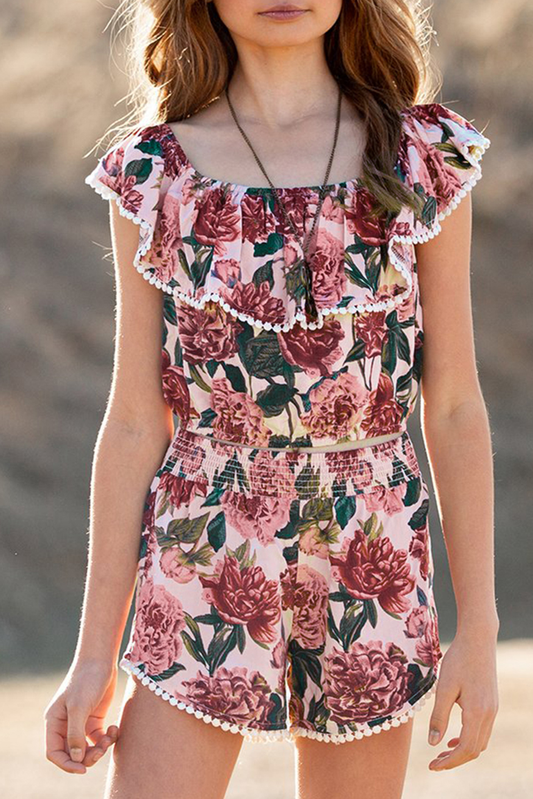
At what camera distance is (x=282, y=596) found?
173cm

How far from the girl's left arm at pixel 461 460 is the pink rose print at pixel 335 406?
5.1 inches

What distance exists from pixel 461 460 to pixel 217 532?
0.33m

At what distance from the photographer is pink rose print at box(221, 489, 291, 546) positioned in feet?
5.63

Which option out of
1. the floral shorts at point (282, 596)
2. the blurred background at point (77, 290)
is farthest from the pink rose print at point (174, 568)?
the blurred background at point (77, 290)

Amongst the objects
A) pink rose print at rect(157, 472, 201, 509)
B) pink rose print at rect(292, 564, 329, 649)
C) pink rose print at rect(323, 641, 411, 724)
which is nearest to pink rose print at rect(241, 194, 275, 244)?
pink rose print at rect(157, 472, 201, 509)

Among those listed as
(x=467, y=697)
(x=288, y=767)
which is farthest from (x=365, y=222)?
(x=288, y=767)

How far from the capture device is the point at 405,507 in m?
1.77

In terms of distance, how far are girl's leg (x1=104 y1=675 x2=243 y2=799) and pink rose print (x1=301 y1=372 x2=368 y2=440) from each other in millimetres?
381

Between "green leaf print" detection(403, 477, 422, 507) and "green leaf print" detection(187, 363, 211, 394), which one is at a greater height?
"green leaf print" detection(187, 363, 211, 394)

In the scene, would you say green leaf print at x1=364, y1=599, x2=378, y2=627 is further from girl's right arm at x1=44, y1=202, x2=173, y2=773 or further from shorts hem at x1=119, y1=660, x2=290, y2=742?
girl's right arm at x1=44, y1=202, x2=173, y2=773

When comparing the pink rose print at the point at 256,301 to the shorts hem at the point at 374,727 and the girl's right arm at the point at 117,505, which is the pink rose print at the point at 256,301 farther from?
the shorts hem at the point at 374,727

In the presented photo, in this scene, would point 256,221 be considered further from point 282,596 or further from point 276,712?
point 276,712

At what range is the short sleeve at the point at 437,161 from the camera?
1816 millimetres

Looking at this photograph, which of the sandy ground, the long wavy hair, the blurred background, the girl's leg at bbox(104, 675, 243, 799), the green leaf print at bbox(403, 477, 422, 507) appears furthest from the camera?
the blurred background
